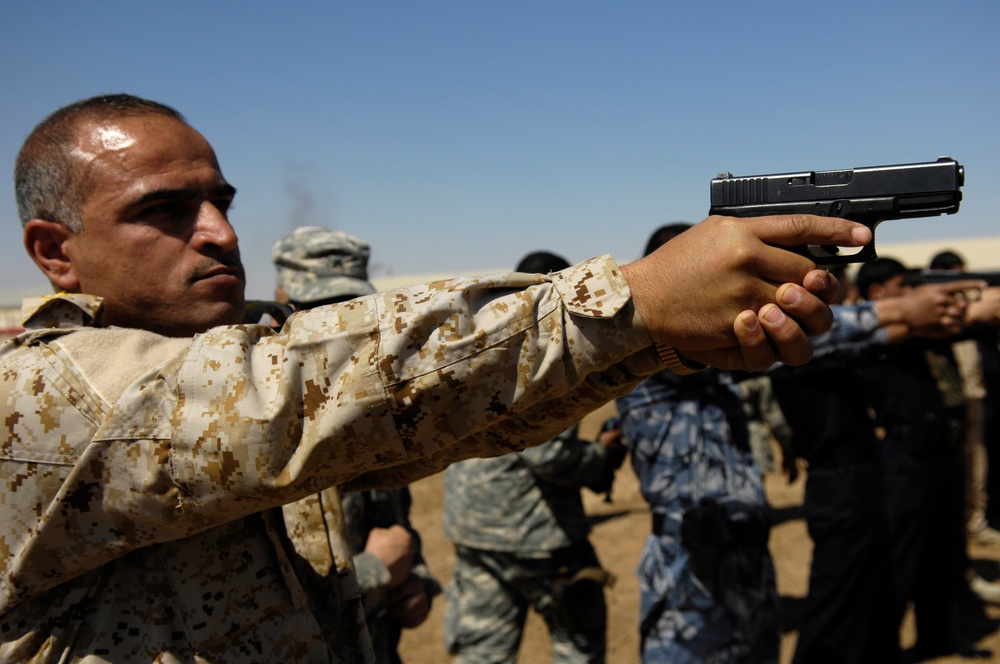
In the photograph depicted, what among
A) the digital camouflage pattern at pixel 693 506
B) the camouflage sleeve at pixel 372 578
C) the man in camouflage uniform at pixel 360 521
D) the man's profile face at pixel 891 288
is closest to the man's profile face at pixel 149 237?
the man in camouflage uniform at pixel 360 521

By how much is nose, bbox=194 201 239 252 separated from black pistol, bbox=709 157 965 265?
1.09 m

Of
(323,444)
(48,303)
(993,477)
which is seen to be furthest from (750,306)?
(993,477)

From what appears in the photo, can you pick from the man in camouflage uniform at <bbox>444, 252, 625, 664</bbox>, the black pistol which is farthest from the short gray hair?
the man in camouflage uniform at <bbox>444, 252, 625, 664</bbox>

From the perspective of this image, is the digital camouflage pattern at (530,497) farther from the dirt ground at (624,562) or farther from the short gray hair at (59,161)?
the short gray hair at (59,161)

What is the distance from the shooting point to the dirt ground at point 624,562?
5824mm

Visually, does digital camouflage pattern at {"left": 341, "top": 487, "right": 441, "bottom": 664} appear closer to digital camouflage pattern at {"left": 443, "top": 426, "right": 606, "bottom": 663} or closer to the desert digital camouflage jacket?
digital camouflage pattern at {"left": 443, "top": 426, "right": 606, "bottom": 663}

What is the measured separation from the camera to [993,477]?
328 inches

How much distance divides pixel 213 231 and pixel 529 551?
Answer: 3080 millimetres

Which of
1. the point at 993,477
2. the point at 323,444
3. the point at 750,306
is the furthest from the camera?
the point at 993,477

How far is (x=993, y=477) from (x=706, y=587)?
255 inches

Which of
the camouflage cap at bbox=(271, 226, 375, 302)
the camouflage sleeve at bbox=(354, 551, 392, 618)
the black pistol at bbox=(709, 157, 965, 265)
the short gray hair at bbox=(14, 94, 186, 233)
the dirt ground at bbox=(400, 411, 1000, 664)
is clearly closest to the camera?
the black pistol at bbox=(709, 157, 965, 265)

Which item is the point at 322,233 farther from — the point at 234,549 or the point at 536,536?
the point at 234,549

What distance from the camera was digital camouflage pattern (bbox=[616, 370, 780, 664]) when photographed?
359 cm

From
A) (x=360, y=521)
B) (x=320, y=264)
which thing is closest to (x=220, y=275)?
(x=360, y=521)
